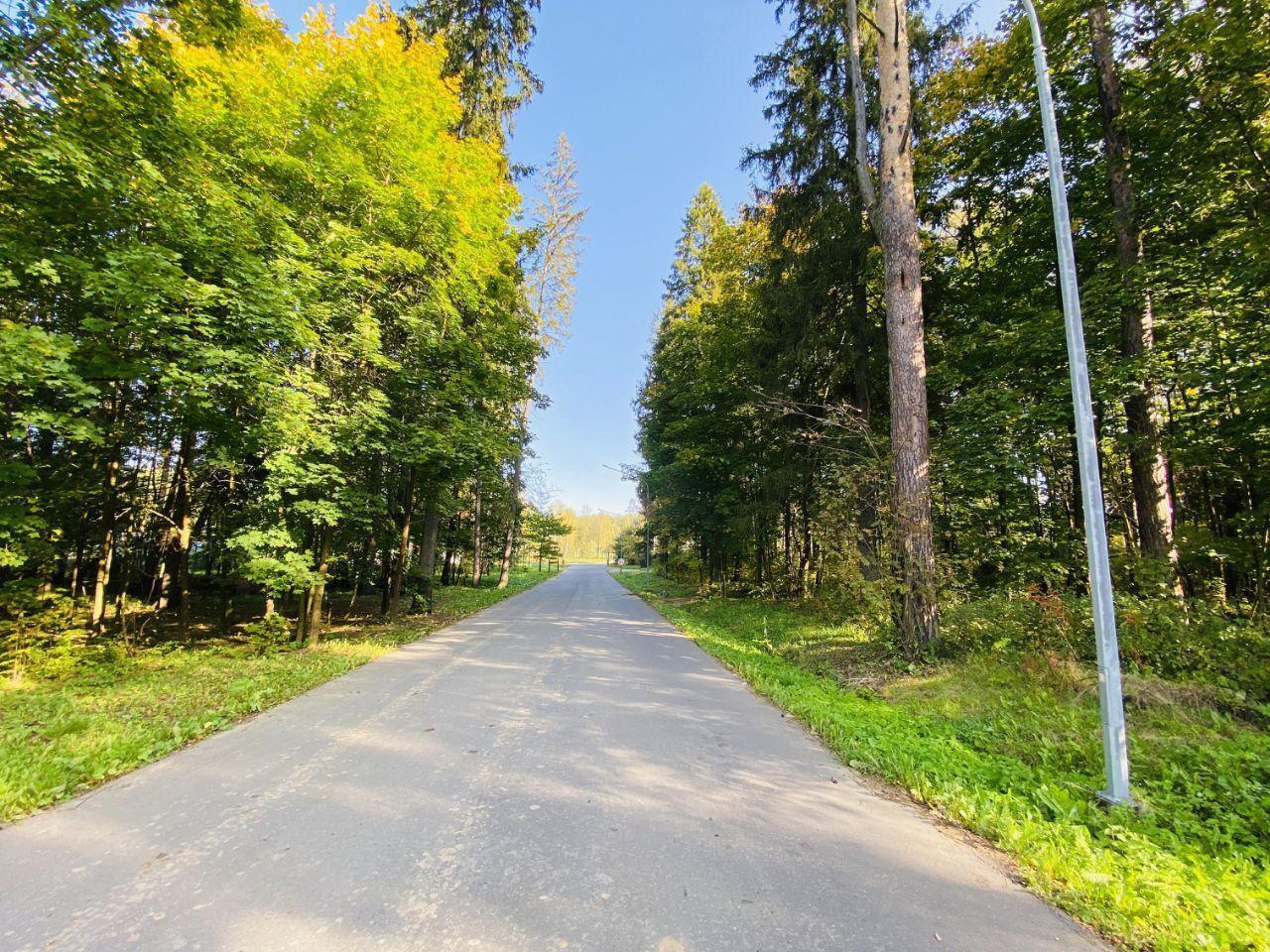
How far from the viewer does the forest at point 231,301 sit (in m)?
5.25

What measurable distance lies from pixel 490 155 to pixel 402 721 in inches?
454

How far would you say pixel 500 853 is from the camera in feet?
9.04

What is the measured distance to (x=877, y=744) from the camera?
4.52m

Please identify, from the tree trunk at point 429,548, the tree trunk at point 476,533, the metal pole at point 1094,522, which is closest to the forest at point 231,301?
the tree trunk at point 429,548

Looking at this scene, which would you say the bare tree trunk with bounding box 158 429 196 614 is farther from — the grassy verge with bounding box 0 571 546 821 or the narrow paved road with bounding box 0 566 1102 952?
the narrow paved road with bounding box 0 566 1102 952

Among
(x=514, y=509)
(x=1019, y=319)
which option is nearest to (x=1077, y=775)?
(x=1019, y=319)

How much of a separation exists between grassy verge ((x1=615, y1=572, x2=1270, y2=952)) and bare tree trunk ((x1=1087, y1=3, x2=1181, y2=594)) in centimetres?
393

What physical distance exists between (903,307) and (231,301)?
8928mm

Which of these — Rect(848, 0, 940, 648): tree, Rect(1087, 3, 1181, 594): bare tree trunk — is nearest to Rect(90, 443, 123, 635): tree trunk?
Rect(848, 0, 940, 648): tree

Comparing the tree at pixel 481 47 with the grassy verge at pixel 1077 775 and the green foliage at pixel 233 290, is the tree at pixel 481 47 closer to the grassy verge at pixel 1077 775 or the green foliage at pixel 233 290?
the green foliage at pixel 233 290

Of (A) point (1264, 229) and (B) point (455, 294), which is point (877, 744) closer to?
(A) point (1264, 229)

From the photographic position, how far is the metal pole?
345 cm

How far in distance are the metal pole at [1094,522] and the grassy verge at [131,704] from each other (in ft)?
22.5

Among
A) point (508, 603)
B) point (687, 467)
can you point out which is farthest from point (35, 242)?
point (687, 467)
